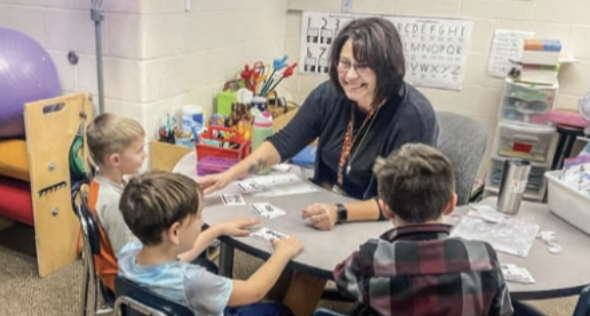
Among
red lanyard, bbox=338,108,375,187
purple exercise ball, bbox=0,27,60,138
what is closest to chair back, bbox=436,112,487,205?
red lanyard, bbox=338,108,375,187

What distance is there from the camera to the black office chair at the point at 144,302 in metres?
1.06

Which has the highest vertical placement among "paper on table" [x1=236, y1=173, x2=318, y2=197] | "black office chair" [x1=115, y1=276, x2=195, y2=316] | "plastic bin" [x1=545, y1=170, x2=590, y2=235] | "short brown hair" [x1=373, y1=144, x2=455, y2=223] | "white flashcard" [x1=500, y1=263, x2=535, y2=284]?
"short brown hair" [x1=373, y1=144, x2=455, y2=223]

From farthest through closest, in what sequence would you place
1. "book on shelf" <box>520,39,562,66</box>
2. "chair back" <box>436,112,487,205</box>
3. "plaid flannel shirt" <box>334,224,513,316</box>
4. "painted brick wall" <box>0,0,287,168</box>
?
"book on shelf" <box>520,39,562,66</box>
"painted brick wall" <box>0,0,287,168</box>
"chair back" <box>436,112,487,205</box>
"plaid flannel shirt" <box>334,224,513,316</box>

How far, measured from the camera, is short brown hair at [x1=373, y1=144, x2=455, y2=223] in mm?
1107

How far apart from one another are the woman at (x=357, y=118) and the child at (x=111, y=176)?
0.79 feet

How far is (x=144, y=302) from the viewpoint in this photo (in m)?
1.08

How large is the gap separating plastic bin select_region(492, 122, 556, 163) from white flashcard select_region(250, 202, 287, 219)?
2002 mm

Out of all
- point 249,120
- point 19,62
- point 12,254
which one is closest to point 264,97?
point 249,120

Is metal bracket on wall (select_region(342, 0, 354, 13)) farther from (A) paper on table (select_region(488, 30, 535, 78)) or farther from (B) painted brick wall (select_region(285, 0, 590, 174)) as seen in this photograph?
(A) paper on table (select_region(488, 30, 535, 78))

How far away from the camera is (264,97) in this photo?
3057 millimetres

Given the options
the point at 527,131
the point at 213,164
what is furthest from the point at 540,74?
the point at 213,164

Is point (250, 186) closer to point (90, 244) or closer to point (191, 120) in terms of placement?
point (90, 244)

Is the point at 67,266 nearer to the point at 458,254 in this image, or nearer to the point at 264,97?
the point at 264,97

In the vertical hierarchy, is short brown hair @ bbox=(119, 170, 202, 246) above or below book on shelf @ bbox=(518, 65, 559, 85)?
below
